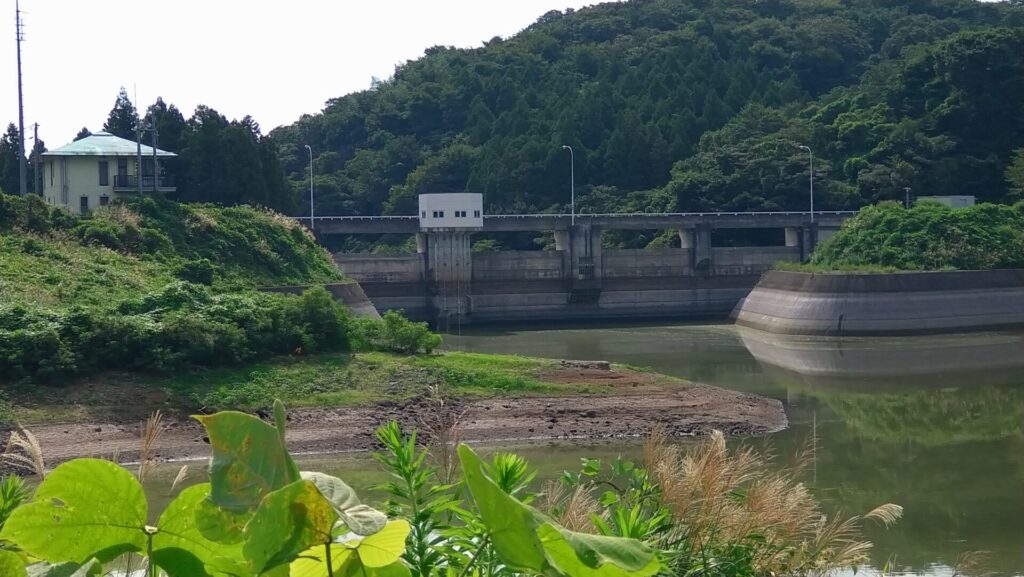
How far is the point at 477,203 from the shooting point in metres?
49.6

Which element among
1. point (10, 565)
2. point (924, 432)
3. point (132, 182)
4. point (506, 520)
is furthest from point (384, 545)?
point (132, 182)

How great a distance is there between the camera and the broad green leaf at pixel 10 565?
1.98 m

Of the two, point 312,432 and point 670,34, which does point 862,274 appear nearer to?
point 312,432

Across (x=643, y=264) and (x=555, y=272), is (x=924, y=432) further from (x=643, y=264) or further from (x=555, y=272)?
(x=643, y=264)

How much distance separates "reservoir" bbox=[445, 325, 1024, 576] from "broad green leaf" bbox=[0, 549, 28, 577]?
7502 mm

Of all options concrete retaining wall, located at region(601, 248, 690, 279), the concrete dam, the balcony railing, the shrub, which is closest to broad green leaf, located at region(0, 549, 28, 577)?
the shrub

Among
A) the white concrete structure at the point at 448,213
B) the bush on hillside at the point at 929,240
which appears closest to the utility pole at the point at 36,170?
the white concrete structure at the point at 448,213

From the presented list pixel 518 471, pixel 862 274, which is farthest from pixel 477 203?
pixel 518 471

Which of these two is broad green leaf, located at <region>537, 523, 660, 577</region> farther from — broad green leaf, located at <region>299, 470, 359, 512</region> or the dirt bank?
the dirt bank

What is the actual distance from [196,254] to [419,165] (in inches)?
1691

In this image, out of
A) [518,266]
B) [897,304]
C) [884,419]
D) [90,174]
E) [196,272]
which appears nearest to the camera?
[884,419]

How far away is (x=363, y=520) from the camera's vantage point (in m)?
1.85

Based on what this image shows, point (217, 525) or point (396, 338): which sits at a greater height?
point (217, 525)

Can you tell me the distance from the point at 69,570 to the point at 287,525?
1.41ft
